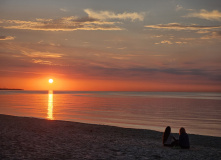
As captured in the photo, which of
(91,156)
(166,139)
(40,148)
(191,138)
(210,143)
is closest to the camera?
(91,156)

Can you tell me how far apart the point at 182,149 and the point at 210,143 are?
6.54 meters

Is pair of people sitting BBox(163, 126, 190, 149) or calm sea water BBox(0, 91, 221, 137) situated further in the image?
calm sea water BBox(0, 91, 221, 137)

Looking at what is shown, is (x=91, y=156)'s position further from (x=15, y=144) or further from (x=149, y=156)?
(x=15, y=144)

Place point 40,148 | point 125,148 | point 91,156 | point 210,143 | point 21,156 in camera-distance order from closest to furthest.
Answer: point 21,156 < point 91,156 < point 40,148 < point 125,148 < point 210,143

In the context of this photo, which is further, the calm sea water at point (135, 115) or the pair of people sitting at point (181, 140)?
the calm sea water at point (135, 115)

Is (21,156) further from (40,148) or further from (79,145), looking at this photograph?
(79,145)

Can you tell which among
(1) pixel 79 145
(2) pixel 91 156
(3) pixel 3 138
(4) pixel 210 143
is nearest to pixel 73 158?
(2) pixel 91 156

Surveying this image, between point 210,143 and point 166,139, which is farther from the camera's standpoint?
point 210,143

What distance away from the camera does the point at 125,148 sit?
1503cm

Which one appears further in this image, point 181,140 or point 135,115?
point 135,115

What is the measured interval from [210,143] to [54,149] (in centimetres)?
1402

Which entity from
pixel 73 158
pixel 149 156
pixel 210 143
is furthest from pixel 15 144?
pixel 210 143

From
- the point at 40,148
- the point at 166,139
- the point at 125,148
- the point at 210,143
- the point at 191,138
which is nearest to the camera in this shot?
the point at 40,148

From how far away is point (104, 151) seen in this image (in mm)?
13688
